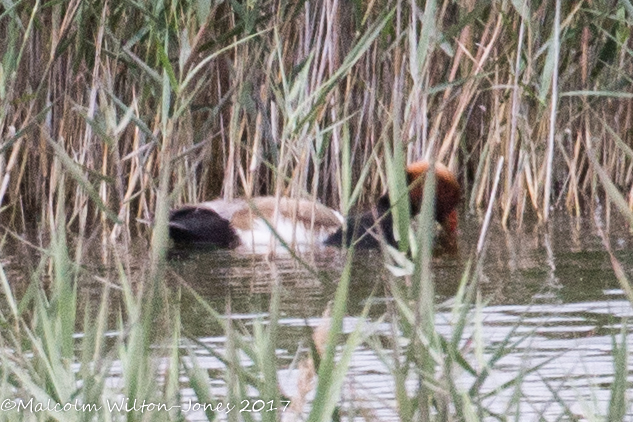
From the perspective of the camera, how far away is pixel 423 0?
212 inches

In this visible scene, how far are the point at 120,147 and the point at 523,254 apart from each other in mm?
1994

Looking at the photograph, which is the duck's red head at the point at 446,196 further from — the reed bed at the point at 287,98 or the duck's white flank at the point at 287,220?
the duck's white flank at the point at 287,220

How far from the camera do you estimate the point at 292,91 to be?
498 centimetres

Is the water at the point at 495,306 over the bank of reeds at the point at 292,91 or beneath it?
beneath

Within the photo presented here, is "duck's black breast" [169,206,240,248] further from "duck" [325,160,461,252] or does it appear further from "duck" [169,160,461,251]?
"duck" [325,160,461,252]

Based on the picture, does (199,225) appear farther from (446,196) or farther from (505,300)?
(505,300)

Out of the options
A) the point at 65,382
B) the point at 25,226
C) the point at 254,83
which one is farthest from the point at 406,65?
the point at 65,382

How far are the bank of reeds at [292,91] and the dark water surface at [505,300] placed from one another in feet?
0.99

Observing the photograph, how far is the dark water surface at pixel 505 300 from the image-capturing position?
3.02 meters

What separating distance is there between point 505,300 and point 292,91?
45.0 inches

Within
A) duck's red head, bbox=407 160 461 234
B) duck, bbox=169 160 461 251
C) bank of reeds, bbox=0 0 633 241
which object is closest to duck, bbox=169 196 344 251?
duck, bbox=169 160 461 251

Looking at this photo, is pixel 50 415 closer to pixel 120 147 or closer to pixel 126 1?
pixel 126 1

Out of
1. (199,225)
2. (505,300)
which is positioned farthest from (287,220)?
(505,300)

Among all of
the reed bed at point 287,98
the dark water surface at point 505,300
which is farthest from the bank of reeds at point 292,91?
the dark water surface at point 505,300
